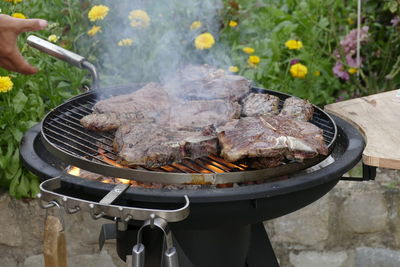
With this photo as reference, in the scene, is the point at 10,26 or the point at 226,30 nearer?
the point at 10,26

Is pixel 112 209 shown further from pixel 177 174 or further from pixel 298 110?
pixel 298 110

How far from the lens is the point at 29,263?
12.1 ft

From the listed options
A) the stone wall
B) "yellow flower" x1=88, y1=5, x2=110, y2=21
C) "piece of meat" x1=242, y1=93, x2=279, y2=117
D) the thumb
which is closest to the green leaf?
the stone wall

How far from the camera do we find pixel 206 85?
2.83 metres

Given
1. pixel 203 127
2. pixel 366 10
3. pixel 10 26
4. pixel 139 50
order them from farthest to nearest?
Result: pixel 366 10
pixel 139 50
pixel 10 26
pixel 203 127

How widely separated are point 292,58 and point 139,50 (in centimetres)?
112

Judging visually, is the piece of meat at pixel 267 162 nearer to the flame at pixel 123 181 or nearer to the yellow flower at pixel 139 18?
A: the flame at pixel 123 181

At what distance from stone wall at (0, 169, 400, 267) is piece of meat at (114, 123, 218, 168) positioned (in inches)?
54.8

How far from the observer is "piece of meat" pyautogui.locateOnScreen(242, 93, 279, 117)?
2.61 metres

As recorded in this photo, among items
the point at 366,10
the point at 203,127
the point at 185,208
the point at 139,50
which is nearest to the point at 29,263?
the point at 139,50

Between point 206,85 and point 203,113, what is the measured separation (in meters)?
0.35

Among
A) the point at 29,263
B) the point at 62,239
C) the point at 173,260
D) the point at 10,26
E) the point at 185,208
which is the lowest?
the point at 29,263

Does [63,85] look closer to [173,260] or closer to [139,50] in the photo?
[139,50]

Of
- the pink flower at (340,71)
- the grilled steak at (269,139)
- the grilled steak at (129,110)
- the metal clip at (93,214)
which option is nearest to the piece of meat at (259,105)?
the grilled steak at (269,139)
